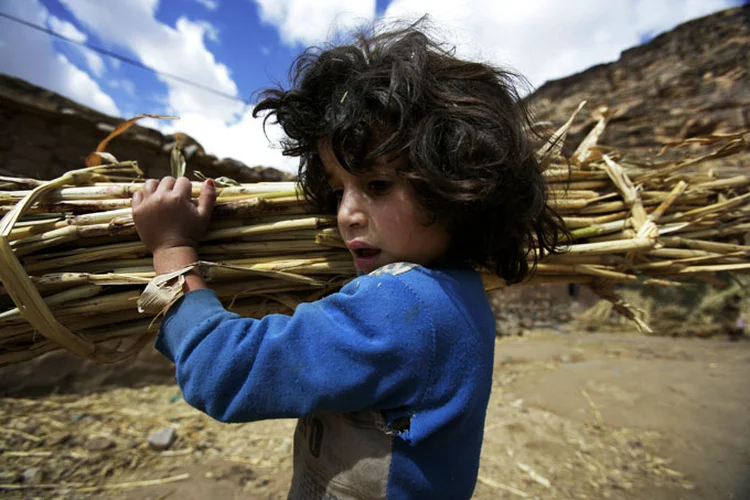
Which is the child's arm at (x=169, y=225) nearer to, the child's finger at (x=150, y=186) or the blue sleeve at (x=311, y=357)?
the child's finger at (x=150, y=186)

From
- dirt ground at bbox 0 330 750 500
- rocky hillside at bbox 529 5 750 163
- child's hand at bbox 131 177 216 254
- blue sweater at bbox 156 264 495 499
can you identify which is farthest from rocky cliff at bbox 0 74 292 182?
rocky hillside at bbox 529 5 750 163

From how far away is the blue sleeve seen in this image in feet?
2.16

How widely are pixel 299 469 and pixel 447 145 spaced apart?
793mm

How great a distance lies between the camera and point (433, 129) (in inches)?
31.6

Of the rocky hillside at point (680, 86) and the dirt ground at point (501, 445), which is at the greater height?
the rocky hillside at point (680, 86)

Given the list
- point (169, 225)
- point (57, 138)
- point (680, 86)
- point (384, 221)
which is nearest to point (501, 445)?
point (384, 221)

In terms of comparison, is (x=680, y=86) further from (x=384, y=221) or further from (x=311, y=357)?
(x=311, y=357)

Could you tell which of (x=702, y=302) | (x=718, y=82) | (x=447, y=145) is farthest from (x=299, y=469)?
(x=718, y=82)

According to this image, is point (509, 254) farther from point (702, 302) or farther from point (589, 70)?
point (589, 70)

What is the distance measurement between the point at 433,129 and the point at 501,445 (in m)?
3.21

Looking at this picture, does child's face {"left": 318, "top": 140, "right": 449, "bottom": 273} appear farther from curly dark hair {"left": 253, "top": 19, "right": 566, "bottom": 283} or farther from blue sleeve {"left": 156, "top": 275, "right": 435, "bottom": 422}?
blue sleeve {"left": 156, "top": 275, "right": 435, "bottom": 422}

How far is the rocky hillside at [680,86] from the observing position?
914 centimetres

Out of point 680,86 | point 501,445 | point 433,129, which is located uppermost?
point 680,86

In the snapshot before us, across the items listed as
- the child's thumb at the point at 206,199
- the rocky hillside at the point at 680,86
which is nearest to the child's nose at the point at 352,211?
the child's thumb at the point at 206,199
